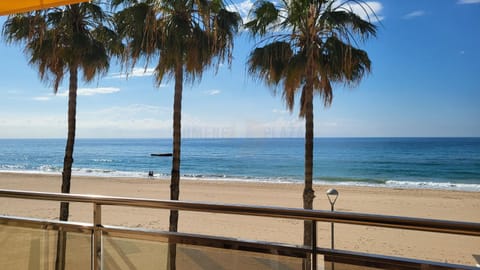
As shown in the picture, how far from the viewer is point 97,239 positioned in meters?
1.87

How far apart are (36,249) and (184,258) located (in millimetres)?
939

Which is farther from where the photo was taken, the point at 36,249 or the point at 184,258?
the point at 36,249

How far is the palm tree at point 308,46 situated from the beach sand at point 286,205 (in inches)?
110

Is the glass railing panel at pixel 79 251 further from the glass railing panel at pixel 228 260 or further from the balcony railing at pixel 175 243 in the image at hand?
the glass railing panel at pixel 228 260

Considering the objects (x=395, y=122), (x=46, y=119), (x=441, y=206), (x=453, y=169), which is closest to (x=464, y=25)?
(x=395, y=122)

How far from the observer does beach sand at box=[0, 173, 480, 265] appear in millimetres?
8883

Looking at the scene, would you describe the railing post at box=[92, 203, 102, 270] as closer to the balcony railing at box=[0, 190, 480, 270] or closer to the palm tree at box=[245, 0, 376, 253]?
the balcony railing at box=[0, 190, 480, 270]

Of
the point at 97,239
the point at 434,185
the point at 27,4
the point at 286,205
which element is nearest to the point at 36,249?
the point at 97,239

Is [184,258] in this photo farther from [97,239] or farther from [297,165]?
[297,165]

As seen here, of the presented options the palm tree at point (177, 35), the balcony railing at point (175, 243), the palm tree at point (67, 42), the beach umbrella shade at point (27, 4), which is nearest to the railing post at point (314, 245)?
the balcony railing at point (175, 243)

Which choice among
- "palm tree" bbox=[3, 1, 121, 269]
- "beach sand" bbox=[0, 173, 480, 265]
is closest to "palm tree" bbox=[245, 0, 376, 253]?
"beach sand" bbox=[0, 173, 480, 265]

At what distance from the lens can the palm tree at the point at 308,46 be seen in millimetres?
6691

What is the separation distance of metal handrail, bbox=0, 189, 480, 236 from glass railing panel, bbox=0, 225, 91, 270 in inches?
11.0

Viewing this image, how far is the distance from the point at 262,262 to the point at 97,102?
52.2 meters
